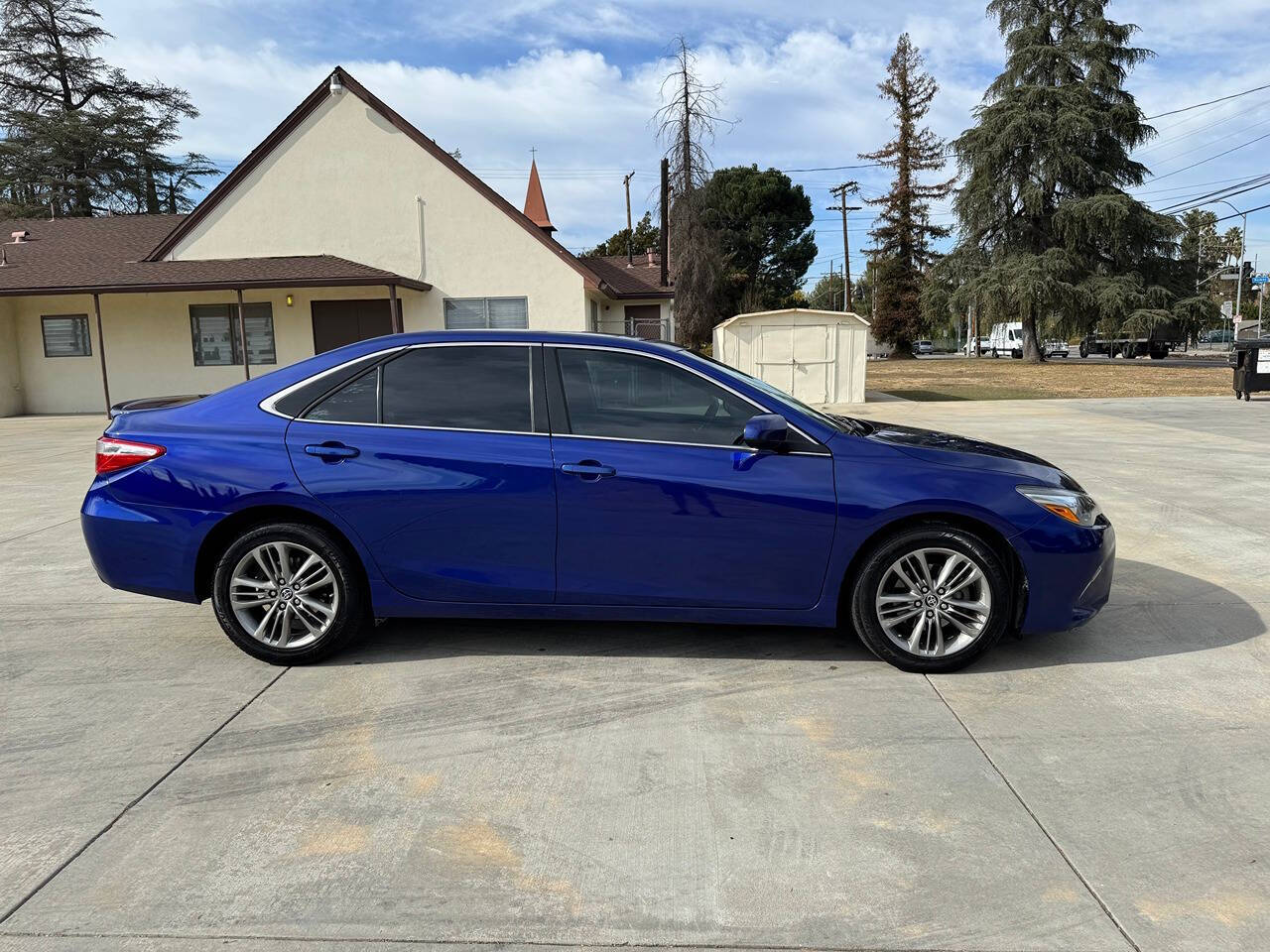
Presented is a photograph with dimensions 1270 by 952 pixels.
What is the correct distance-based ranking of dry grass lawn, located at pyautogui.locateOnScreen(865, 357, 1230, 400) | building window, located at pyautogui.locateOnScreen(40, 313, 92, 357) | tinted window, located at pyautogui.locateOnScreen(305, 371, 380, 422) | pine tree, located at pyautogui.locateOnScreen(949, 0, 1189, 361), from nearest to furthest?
tinted window, located at pyautogui.locateOnScreen(305, 371, 380, 422), building window, located at pyautogui.locateOnScreen(40, 313, 92, 357), dry grass lawn, located at pyautogui.locateOnScreen(865, 357, 1230, 400), pine tree, located at pyautogui.locateOnScreen(949, 0, 1189, 361)

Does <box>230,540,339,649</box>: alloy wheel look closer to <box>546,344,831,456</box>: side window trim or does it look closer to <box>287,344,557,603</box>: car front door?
<box>287,344,557,603</box>: car front door

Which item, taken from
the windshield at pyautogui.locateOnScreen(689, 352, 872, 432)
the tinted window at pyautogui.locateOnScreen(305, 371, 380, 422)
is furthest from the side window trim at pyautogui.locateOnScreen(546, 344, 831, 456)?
the tinted window at pyautogui.locateOnScreen(305, 371, 380, 422)

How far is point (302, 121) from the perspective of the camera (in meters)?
20.4

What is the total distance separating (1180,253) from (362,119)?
121ft

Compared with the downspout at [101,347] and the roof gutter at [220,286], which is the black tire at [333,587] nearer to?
the roof gutter at [220,286]

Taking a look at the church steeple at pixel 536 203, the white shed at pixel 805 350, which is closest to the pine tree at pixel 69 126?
the church steeple at pixel 536 203

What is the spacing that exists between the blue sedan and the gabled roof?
17.0 meters

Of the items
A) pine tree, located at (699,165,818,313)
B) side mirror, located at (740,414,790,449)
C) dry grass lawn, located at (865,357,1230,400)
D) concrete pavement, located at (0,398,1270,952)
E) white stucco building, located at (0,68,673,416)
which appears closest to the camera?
concrete pavement, located at (0,398,1270,952)

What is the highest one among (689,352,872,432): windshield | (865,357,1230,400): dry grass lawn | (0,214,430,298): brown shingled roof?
(0,214,430,298): brown shingled roof

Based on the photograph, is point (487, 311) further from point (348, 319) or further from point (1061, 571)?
point (1061, 571)

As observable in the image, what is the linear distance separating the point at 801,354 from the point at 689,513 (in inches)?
698

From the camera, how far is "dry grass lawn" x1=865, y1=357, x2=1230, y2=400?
2469 cm

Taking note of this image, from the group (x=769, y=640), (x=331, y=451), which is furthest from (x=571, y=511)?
(x=769, y=640)

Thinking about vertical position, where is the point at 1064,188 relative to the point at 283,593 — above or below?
above
